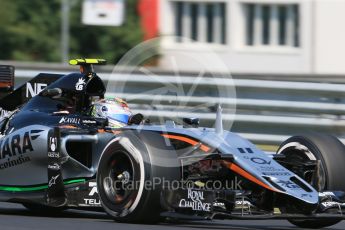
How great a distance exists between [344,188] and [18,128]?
3136 millimetres

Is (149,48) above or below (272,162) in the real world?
above

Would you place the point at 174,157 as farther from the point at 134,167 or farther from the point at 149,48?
the point at 149,48

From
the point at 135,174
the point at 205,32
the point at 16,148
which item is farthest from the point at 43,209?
the point at 205,32

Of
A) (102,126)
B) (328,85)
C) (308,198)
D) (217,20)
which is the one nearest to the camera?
(308,198)

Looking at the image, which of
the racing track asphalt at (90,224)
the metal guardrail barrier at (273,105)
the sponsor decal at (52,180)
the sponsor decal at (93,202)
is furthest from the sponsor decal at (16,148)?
the metal guardrail barrier at (273,105)

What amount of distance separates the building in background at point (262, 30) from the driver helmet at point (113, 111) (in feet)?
63.0

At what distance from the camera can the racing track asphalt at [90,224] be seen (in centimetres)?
878

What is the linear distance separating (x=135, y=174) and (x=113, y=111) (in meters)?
1.36

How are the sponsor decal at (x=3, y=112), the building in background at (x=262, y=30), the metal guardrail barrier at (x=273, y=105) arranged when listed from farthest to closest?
the building in background at (x=262, y=30) → the metal guardrail barrier at (x=273, y=105) → the sponsor decal at (x=3, y=112)

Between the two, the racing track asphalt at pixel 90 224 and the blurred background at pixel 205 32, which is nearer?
the racing track asphalt at pixel 90 224

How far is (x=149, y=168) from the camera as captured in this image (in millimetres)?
8617

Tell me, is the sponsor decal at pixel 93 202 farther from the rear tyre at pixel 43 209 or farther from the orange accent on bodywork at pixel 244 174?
the orange accent on bodywork at pixel 244 174

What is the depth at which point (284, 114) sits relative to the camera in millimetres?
14273

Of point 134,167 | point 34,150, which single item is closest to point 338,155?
point 134,167
